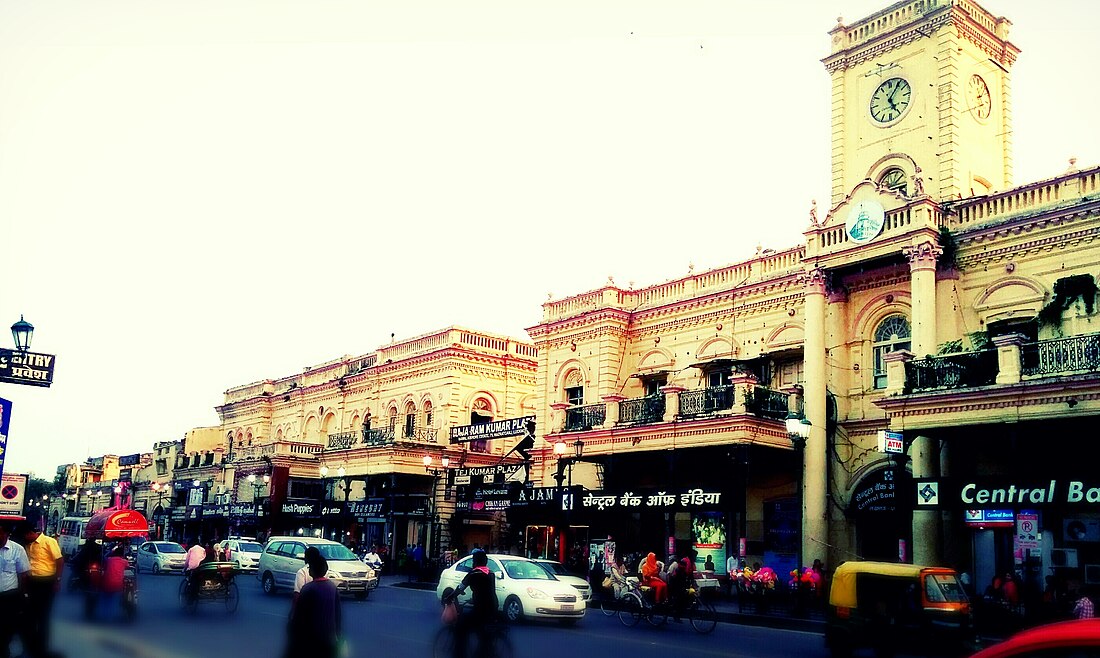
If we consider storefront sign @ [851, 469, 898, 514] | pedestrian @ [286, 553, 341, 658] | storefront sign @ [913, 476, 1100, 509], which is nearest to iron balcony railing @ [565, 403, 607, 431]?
storefront sign @ [851, 469, 898, 514]

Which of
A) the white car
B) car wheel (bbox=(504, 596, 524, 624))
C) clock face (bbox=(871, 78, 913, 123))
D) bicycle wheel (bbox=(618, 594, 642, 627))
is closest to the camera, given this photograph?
the white car

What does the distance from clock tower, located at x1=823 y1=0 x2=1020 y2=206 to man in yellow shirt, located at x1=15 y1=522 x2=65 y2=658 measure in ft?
73.9

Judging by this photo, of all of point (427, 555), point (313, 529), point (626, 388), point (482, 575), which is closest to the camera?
point (482, 575)

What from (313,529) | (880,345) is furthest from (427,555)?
(880,345)

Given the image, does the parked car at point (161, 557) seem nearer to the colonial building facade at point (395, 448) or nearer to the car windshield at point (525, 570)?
the colonial building facade at point (395, 448)

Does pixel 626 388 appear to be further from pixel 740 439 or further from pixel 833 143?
pixel 833 143

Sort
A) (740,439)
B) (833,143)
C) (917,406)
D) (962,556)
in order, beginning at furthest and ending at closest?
(833,143)
(740,439)
(962,556)
(917,406)

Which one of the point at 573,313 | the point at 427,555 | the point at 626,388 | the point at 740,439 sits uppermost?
the point at 573,313

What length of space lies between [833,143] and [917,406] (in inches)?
401

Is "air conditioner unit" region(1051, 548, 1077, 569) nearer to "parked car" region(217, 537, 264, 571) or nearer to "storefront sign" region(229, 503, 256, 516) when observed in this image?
"parked car" region(217, 537, 264, 571)

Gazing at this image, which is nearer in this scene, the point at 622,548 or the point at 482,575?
the point at 482,575

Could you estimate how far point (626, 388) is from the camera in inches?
1452

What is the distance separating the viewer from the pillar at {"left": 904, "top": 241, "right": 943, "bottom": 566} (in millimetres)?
25125

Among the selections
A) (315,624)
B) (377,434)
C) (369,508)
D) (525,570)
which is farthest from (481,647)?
(377,434)
